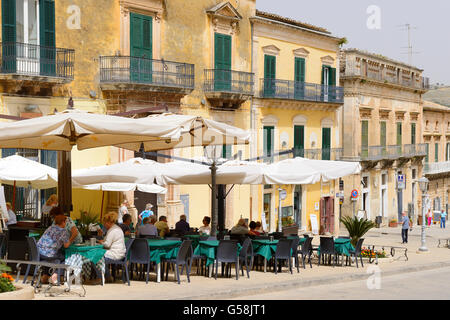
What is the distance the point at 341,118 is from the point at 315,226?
28.2ft

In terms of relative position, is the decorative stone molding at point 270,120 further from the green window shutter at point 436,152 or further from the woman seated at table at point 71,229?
the green window shutter at point 436,152

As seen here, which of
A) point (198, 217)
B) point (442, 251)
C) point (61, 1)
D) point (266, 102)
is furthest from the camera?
point (266, 102)

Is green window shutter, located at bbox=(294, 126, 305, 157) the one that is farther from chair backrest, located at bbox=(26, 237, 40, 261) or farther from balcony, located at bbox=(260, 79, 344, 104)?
chair backrest, located at bbox=(26, 237, 40, 261)

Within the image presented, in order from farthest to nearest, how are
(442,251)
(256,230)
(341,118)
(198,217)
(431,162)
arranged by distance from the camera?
1. (431,162)
2. (341,118)
3. (198,217)
4. (442,251)
5. (256,230)

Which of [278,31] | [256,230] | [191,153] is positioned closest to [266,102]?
[278,31]

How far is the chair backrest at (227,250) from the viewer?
601 inches

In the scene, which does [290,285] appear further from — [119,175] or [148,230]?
[119,175]

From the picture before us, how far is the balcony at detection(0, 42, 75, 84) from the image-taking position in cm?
2191

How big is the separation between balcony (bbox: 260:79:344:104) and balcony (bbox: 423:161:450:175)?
20312 millimetres

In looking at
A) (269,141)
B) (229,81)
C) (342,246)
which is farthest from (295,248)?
(269,141)

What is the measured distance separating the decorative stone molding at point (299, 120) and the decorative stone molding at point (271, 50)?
333cm

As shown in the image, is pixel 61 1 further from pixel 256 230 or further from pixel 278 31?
pixel 278 31

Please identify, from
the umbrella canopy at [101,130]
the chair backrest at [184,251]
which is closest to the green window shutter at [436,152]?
the umbrella canopy at [101,130]

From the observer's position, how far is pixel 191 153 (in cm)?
2938
